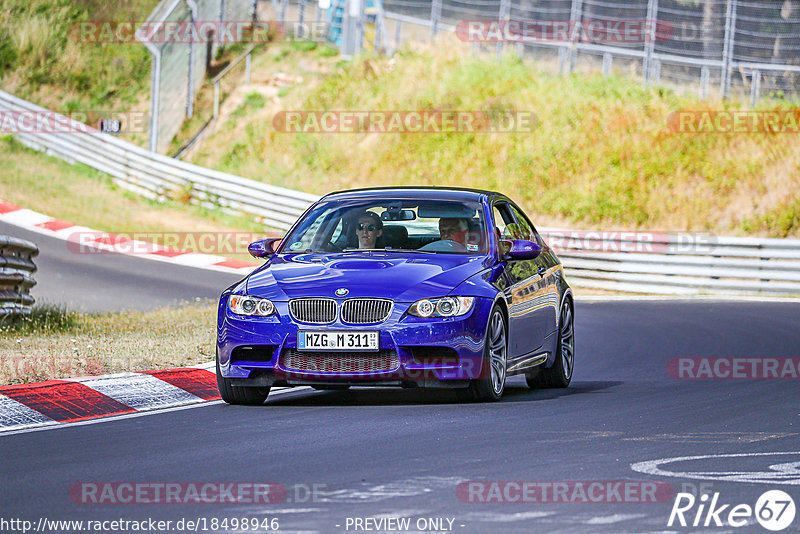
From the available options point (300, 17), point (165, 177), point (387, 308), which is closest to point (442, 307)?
point (387, 308)

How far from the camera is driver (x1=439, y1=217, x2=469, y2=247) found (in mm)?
10414

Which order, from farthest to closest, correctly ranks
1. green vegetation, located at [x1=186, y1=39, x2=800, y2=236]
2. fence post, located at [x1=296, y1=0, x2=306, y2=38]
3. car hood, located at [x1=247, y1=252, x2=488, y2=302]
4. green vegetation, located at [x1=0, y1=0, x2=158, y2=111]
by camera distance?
fence post, located at [x1=296, y1=0, x2=306, y2=38] → green vegetation, located at [x1=0, y1=0, x2=158, y2=111] → green vegetation, located at [x1=186, y1=39, x2=800, y2=236] → car hood, located at [x1=247, y1=252, x2=488, y2=302]

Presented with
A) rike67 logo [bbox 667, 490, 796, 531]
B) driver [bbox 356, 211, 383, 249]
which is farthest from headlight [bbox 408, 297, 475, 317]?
rike67 logo [bbox 667, 490, 796, 531]

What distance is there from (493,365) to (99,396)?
2668 millimetres

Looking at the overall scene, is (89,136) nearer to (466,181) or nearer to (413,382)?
(466,181)

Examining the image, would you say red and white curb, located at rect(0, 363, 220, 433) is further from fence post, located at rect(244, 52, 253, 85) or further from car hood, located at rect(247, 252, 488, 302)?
fence post, located at rect(244, 52, 253, 85)

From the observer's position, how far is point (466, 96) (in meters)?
36.5

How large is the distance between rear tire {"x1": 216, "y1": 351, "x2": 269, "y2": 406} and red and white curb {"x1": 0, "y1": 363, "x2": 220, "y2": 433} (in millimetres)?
376

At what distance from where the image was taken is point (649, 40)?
107ft

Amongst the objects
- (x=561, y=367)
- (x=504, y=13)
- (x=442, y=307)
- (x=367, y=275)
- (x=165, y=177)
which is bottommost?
(x=561, y=367)

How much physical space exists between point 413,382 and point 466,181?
80.0ft

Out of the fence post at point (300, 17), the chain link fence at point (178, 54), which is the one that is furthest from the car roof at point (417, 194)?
the fence post at point (300, 17)

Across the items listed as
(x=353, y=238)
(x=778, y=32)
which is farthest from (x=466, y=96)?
(x=353, y=238)

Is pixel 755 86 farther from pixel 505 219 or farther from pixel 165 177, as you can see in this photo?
pixel 505 219
